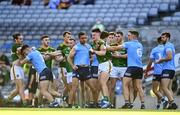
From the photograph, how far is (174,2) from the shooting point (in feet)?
76.4

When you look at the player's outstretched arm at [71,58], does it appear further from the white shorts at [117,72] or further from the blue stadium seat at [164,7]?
the blue stadium seat at [164,7]

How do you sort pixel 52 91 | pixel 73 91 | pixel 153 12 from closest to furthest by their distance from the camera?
pixel 73 91, pixel 52 91, pixel 153 12

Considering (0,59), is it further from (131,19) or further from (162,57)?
(131,19)

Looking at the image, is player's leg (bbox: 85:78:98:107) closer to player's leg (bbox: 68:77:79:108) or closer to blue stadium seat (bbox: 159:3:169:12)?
player's leg (bbox: 68:77:79:108)

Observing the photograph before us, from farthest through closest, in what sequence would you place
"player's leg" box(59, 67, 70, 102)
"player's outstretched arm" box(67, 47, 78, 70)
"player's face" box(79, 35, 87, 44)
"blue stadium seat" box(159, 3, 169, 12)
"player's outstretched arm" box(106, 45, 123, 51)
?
"blue stadium seat" box(159, 3, 169, 12) → "player's leg" box(59, 67, 70, 102) → "player's face" box(79, 35, 87, 44) → "player's outstretched arm" box(67, 47, 78, 70) → "player's outstretched arm" box(106, 45, 123, 51)

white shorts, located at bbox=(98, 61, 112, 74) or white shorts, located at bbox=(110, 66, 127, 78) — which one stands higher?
white shorts, located at bbox=(98, 61, 112, 74)

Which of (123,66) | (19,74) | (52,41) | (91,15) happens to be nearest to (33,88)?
(19,74)

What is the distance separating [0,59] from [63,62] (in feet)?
8.92

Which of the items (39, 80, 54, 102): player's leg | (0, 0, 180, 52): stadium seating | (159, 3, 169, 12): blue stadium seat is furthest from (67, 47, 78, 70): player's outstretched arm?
(159, 3, 169, 12): blue stadium seat

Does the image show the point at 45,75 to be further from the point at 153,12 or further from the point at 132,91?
the point at 153,12

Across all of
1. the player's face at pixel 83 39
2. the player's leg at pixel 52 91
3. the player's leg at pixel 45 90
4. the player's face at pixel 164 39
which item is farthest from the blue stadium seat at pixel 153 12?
the player's leg at pixel 45 90

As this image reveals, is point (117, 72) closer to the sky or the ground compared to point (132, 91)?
closer to the sky

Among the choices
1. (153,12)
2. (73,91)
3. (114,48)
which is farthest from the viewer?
(153,12)

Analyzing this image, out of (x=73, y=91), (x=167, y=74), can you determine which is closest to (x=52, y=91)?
(x=73, y=91)
